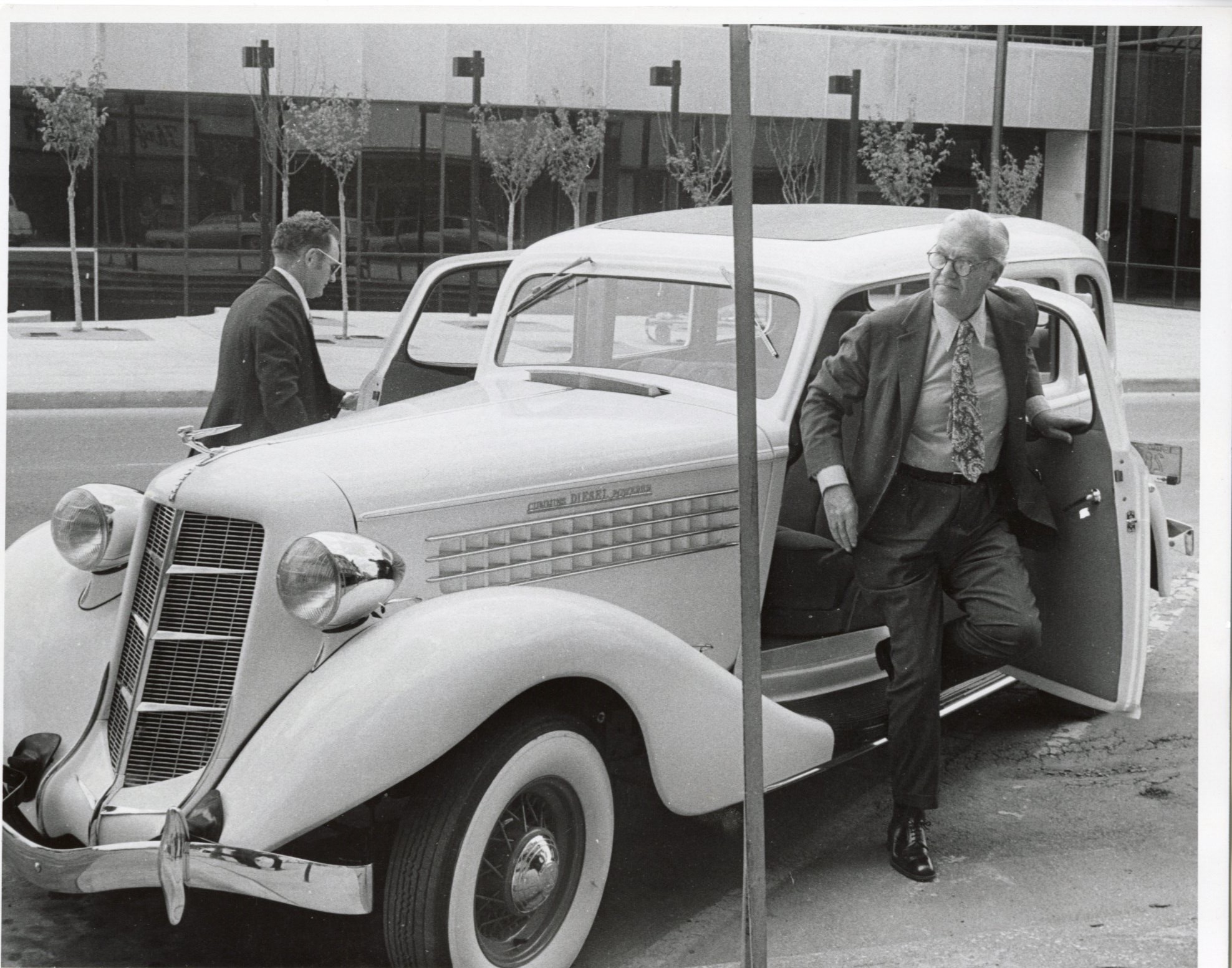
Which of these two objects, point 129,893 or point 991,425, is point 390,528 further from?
point 991,425

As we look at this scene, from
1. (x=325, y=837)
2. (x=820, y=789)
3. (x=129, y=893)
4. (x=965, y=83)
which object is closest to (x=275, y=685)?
(x=325, y=837)

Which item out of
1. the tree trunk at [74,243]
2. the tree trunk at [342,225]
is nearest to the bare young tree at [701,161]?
the tree trunk at [342,225]

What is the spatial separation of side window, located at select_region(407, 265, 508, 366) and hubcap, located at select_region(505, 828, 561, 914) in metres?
1.81

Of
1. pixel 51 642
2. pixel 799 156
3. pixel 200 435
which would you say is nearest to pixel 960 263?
pixel 799 156

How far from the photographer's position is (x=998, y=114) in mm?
3516

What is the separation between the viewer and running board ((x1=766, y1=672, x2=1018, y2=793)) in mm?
3156

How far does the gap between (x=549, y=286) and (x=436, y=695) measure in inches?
68.0

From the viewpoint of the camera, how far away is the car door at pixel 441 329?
3783 mm

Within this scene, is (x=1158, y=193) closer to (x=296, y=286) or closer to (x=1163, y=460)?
(x=1163, y=460)

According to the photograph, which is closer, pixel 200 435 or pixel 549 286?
pixel 200 435

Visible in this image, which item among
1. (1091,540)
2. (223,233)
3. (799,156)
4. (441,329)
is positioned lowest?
(1091,540)

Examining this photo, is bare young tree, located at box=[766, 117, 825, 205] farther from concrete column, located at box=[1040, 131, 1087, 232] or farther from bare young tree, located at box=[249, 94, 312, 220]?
bare young tree, located at box=[249, 94, 312, 220]

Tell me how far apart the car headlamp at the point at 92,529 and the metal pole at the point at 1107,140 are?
2.60 metres

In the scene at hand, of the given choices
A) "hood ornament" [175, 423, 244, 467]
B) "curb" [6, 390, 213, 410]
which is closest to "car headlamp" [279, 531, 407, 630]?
"hood ornament" [175, 423, 244, 467]
